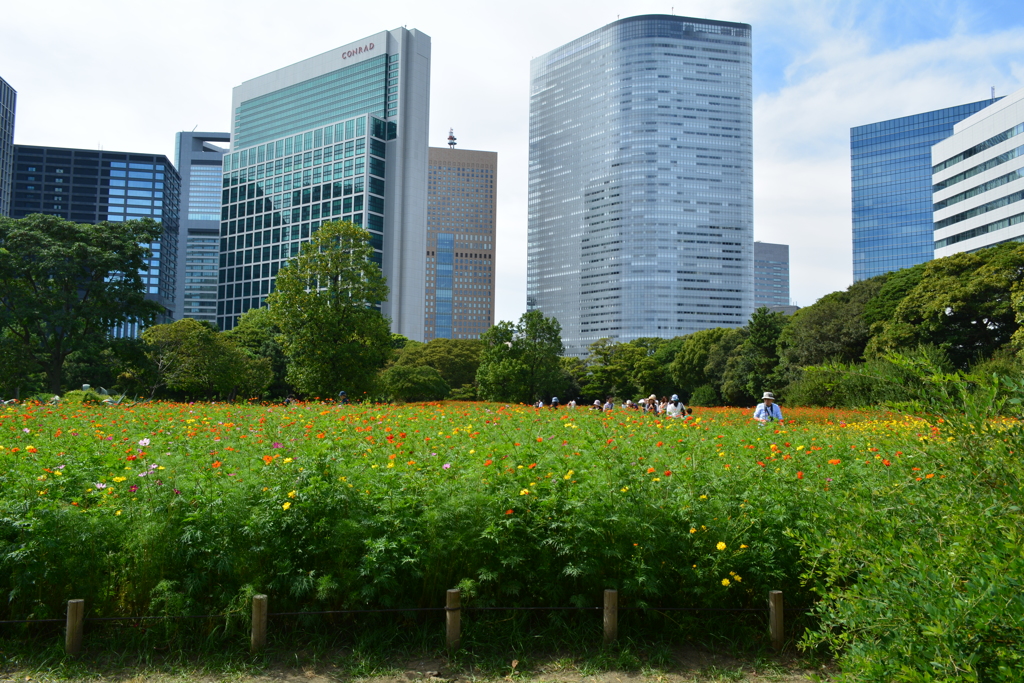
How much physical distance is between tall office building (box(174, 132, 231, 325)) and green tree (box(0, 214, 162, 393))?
492 ft

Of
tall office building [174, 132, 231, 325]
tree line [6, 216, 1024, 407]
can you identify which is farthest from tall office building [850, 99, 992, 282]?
tall office building [174, 132, 231, 325]

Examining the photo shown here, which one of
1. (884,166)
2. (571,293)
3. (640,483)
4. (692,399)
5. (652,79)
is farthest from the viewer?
(571,293)

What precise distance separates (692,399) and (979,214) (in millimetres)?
32529

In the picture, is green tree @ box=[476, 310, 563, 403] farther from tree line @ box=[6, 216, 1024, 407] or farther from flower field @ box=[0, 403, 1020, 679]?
flower field @ box=[0, 403, 1020, 679]

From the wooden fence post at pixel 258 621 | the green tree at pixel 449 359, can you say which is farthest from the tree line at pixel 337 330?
the wooden fence post at pixel 258 621

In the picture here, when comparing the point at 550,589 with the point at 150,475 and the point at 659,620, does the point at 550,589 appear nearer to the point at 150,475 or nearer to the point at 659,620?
the point at 659,620

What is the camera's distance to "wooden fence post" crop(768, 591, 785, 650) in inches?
183

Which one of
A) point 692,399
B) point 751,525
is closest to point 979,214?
point 692,399

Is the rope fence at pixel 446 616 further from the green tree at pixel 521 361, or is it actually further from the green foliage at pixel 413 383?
the green foliage at pixel 413 383

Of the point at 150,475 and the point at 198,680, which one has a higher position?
the point at 150,475

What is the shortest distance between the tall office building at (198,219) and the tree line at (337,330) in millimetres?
149411

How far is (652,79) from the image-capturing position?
14150cm

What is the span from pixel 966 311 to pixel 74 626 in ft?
120

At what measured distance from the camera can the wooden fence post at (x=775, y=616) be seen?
15.3 ft
